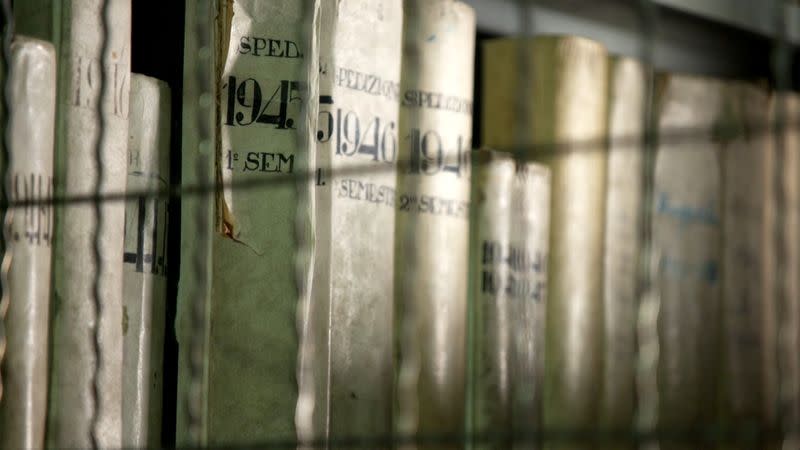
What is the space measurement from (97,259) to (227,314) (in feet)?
0.33

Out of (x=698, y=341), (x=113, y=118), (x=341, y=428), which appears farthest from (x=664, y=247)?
(x=113, y=118)

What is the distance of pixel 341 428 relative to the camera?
0.87 m

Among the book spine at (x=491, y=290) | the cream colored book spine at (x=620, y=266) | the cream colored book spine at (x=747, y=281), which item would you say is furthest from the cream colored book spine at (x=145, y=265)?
the cream colored book spine at (x=747, y=281)

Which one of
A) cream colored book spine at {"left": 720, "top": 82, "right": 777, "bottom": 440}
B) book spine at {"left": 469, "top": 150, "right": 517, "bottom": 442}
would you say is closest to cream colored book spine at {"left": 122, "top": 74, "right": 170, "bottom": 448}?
book spine at {"left": 469, "top": 150, "right": 517, "bottom": 442}

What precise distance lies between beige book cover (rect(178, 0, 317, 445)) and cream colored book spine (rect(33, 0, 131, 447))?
0.06 m

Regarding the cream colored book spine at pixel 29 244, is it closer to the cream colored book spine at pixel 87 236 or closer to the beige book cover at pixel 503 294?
the cream colored book spine at pixel 87 236

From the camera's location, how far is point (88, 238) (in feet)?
2.55

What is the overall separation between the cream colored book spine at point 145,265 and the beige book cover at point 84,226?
1.2 inches

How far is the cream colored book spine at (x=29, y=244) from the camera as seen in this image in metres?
0.74

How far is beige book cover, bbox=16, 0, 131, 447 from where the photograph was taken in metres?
0.77

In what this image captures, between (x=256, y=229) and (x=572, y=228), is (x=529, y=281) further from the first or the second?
(x=256, y=229)

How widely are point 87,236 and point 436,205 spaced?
291 mm

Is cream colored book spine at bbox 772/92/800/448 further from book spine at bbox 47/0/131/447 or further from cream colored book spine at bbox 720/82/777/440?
book spine at bbox 47/0/131/447

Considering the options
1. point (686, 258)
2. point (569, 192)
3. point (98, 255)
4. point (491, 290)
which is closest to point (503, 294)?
point (491, 290)
